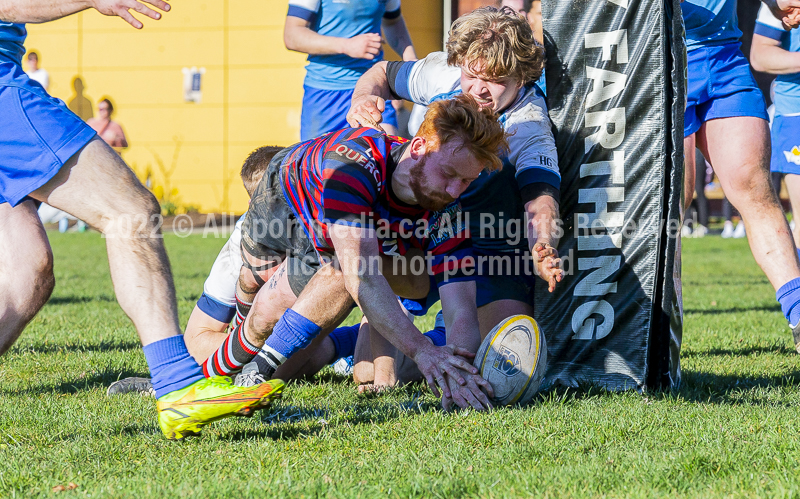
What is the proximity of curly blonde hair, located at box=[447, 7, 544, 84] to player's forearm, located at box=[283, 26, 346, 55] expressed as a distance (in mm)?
1648

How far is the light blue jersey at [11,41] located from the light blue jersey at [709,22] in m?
3.11

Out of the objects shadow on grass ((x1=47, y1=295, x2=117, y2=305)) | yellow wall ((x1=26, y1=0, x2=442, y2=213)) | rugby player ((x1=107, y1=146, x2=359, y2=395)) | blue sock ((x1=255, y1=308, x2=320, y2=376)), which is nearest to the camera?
blue sock ((x1=255, y1=308, x2=320, y2=376))

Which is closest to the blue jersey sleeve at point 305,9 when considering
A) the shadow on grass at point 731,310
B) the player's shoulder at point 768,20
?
the player's shoulder at point 768,20

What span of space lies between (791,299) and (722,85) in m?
1.14

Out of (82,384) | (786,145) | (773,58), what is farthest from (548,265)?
(786,145)

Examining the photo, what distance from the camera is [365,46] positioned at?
501cm

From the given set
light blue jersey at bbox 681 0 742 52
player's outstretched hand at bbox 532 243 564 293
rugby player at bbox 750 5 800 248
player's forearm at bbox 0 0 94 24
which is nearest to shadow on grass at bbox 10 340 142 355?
player's forearm at bbox 0 0 94 24

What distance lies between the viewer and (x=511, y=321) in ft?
11.0

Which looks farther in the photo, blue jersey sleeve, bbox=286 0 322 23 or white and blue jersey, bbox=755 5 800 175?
blue jersey sleeve, bbox=286 0 322 23

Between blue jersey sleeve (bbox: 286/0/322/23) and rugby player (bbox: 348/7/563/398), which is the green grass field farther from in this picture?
blue jersey sleeve (bbox: 286/0/322/23)

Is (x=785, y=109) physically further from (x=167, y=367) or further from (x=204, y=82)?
(x=204, y=82)

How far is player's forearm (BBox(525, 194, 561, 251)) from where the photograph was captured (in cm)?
331

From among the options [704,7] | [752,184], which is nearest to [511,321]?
[752,184]

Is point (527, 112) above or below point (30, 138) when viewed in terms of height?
above
